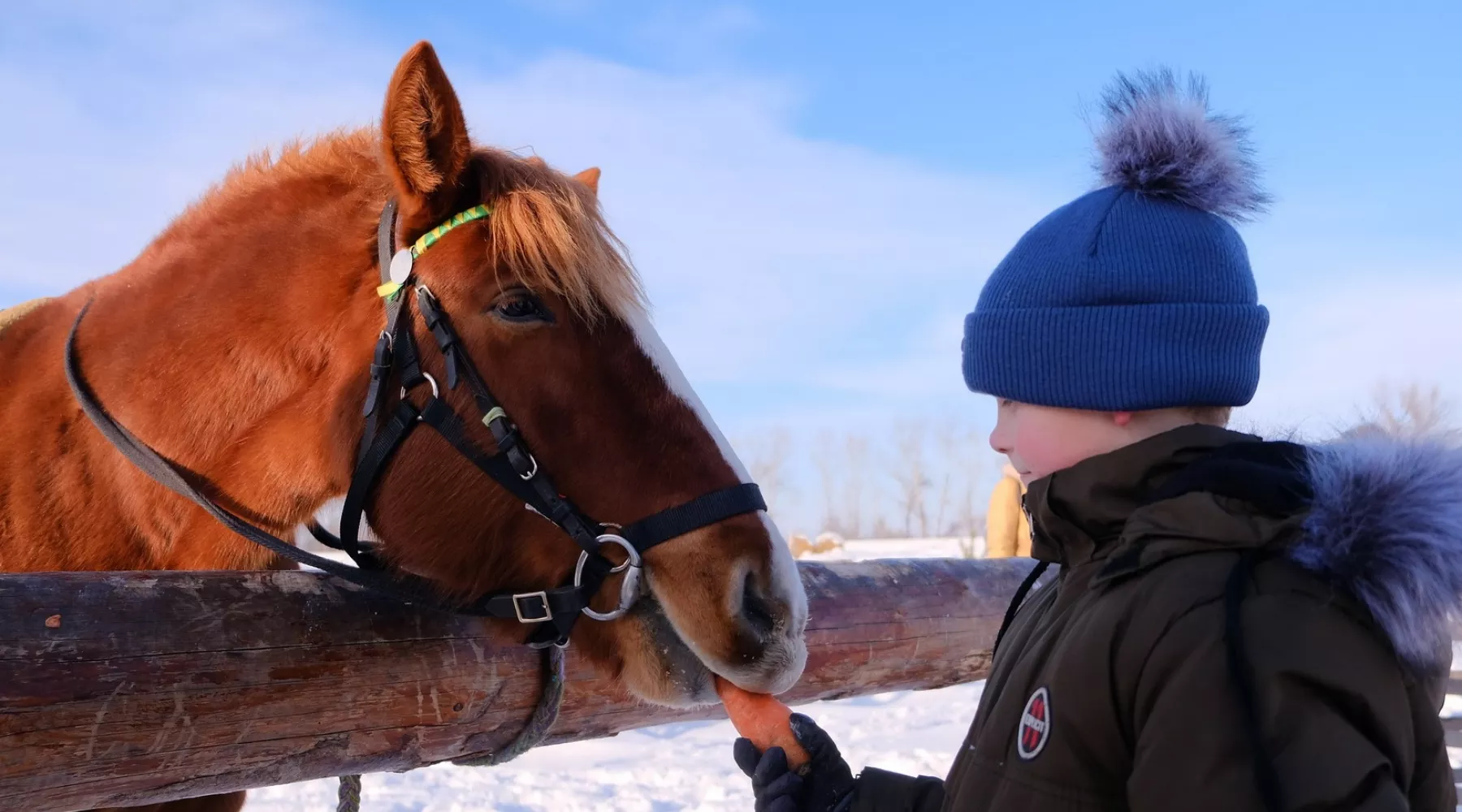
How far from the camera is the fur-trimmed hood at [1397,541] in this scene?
99 cm

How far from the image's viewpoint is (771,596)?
1.97m

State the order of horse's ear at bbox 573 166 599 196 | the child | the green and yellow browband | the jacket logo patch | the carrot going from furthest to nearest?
horse's ear at bbox 573 166 599 196, the green and yellow browband, the carrot, the jacket logo patch, the child

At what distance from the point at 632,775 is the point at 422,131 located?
4074 millimetres

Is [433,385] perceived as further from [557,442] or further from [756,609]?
[756,609]

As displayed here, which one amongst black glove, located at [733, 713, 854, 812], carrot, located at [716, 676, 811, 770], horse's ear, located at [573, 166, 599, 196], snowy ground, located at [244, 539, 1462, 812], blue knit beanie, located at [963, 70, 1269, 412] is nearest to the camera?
blue knit beanie, located at [963, 70, 1269, 412]

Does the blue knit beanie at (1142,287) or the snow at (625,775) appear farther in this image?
the snow at (625,775)

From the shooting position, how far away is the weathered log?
1647 millimetres

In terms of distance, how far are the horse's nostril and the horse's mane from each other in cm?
61

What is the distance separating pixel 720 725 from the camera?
691cm

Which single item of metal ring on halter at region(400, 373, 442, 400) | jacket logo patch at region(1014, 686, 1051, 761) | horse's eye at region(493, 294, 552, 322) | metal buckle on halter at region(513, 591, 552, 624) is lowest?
metal buckle on halter at region(513, 591, 552, 624)

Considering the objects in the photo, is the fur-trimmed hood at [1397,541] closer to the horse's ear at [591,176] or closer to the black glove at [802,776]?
the black glove at [802,776]

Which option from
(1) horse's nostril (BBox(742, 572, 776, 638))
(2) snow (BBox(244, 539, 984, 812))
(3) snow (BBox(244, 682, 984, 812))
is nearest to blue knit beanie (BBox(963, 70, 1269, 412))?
(1) horse's nostril (BBox(742, 572, 776, 638))

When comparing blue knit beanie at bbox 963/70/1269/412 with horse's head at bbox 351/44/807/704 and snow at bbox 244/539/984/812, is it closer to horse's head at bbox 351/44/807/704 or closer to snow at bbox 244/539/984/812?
horse's head at bbox 351/44/807/704

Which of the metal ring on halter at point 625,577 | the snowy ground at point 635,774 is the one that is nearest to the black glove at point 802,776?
the metal ring on halter at point 625,577
